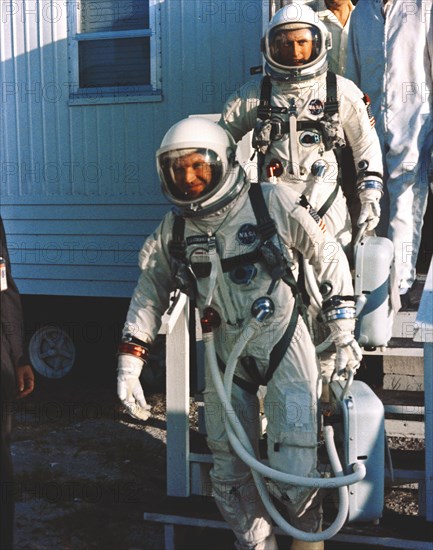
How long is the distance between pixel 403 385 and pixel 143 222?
3250 mm

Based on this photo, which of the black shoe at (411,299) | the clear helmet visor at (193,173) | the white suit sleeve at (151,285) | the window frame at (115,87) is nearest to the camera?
the clear helmet visor at (193,173)

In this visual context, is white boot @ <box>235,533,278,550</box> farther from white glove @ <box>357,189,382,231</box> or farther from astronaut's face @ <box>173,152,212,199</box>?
white glove @ <box>357,189,382,231</box>

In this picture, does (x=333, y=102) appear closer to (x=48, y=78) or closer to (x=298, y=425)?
(x=298, y=425)

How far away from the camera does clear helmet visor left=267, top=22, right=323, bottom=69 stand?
5051 mm

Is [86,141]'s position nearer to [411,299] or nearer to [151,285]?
[411,299]

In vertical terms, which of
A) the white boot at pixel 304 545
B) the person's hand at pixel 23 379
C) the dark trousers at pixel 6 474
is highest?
the person's hand at pixel 23 379

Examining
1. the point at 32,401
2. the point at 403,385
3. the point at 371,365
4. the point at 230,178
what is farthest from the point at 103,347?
the point at 230,178

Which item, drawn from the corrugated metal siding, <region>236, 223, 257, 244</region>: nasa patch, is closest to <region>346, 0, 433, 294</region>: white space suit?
the corrugated metal siding

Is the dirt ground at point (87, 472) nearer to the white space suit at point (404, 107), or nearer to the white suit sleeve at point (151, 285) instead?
the white suit sleeve at point (151, 285)

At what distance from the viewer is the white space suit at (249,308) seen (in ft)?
13.6

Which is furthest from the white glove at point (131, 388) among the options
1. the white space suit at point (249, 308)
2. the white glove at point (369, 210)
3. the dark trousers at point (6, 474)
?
the white glove at point (369, 210)

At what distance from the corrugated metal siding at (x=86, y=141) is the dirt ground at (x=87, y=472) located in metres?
1.05

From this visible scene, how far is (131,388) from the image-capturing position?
4340 millimetres

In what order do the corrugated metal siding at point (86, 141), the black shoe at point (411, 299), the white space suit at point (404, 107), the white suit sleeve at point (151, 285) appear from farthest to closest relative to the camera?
the corrugated metal siding at point (86, 141)
the white space suit at point (404, 107)
the black shoe at point (411, 299)
the white suit sleeve at point (151, 285)
